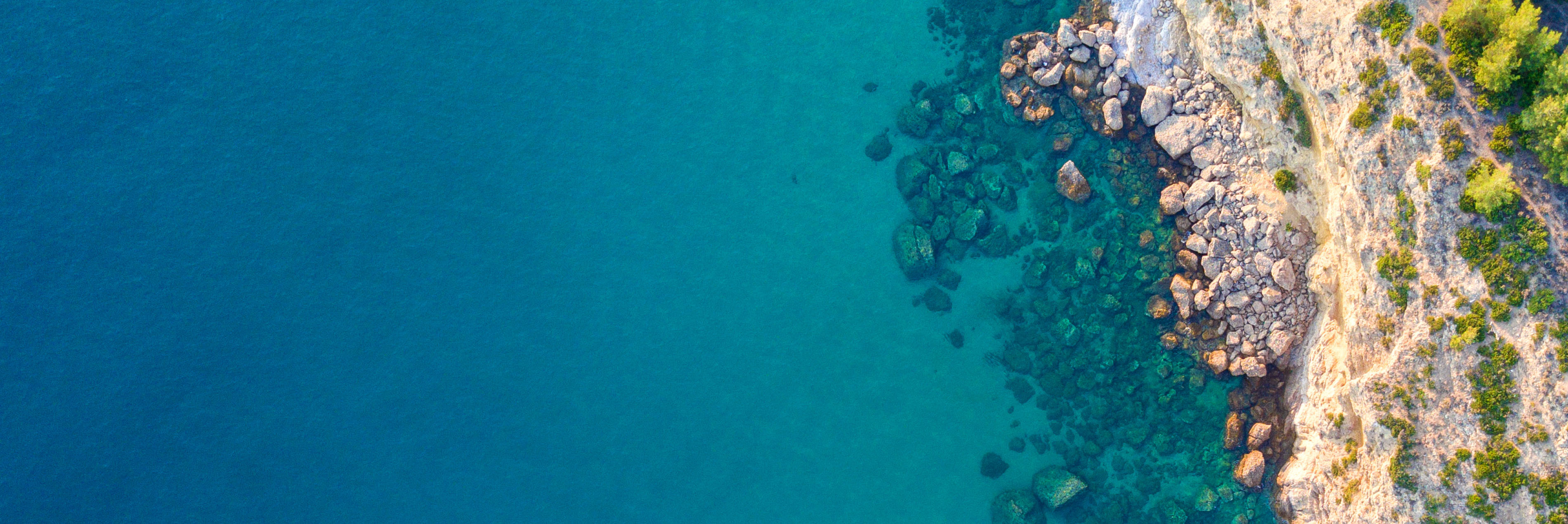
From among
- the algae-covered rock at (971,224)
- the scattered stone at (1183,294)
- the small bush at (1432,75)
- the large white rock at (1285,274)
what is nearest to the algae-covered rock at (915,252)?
the algae-covered rock at (971,224)

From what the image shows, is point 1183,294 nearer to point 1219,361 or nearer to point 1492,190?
point 1219,361

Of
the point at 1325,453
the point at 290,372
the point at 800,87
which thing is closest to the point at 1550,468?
the point at 1325,453

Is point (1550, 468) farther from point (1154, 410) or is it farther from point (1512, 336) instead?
point (1154, 410)

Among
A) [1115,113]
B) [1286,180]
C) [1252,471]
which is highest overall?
[1115,113]

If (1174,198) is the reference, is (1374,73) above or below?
above

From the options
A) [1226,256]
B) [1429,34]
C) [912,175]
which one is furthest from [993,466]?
[1429,34]

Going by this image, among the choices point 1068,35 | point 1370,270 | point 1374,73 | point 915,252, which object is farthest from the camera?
point 915,252

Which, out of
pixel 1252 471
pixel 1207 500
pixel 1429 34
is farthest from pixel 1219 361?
pixel 1429 34

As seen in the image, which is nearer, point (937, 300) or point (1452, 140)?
point (1452, 140)

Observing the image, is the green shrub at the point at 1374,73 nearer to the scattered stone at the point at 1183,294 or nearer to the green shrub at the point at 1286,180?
the green shrub at the point at 1286,180

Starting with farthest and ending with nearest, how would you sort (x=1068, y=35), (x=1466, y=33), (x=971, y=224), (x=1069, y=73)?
(x=971, y=224), (x=1069, y=73), (x=1068, y=35), (x=1466, y=33)
